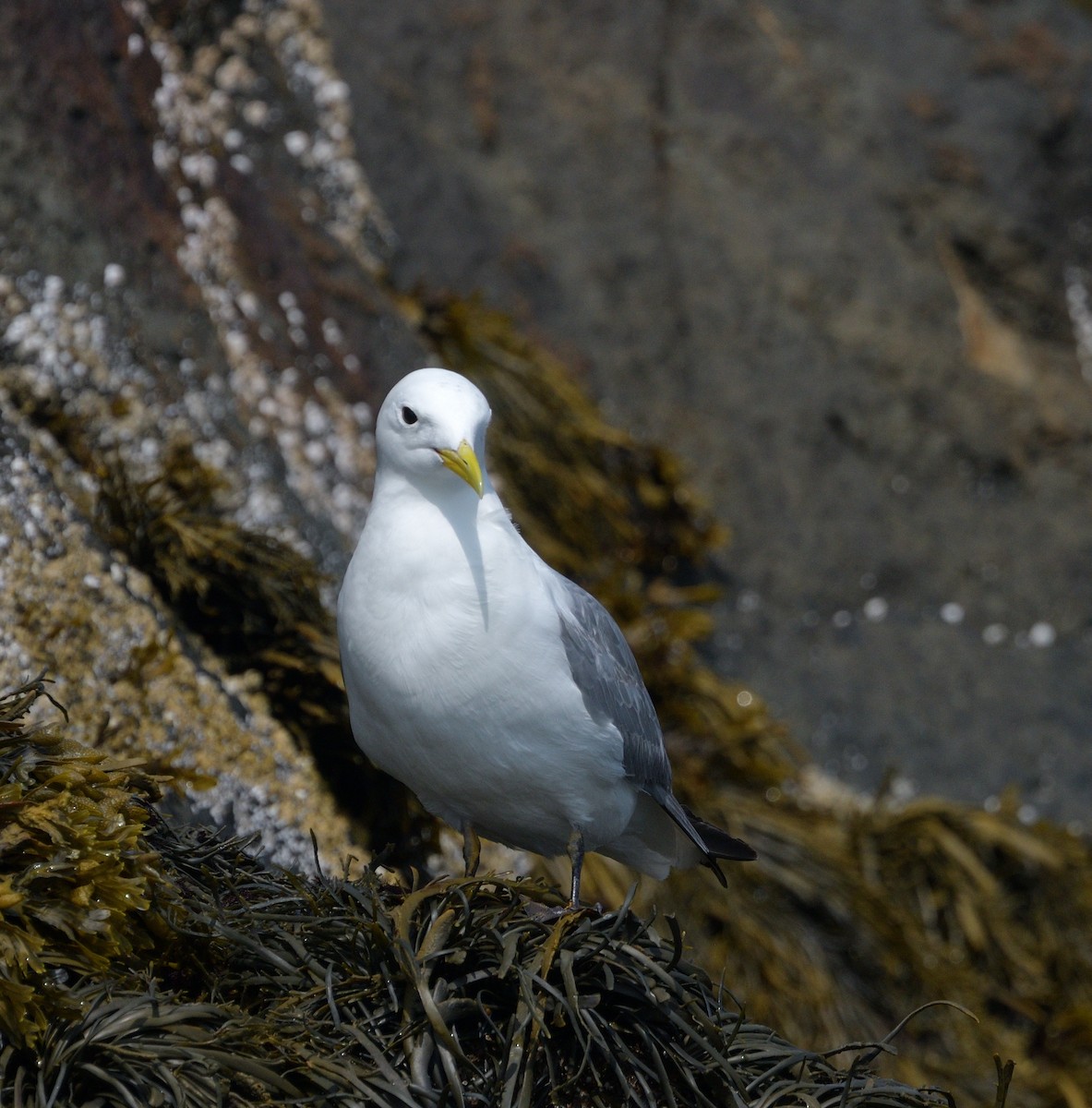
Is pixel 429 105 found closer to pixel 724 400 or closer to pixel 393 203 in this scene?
pixel 393 203

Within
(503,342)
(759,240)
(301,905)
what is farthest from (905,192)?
(301,905)

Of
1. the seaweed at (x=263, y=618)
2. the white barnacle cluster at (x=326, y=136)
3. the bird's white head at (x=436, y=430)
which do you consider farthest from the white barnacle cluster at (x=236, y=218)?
the bird's white head at (x=436, y=430)

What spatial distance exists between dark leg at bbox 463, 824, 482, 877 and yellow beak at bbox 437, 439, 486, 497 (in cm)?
75

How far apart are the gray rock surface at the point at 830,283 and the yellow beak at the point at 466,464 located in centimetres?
344

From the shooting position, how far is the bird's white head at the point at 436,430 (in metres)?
2.66

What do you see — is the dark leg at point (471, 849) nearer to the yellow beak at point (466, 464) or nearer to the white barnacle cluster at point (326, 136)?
the yellow beak at point (466, 464)

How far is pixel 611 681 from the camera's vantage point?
113 inches

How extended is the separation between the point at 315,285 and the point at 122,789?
3.00 m

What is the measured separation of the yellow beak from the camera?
2.59 meters

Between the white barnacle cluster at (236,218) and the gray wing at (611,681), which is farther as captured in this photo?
the white barnacle cluster at (236,218)

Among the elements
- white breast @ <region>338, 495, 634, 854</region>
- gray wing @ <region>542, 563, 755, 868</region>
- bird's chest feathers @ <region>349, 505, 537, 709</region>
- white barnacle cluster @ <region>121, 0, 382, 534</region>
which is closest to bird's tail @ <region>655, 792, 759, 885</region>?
gray wing @ <region>542, 563, 755, 868</region>

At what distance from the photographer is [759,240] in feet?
21.7

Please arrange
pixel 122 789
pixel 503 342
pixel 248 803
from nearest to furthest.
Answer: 1. pixel 122 789
2. pixel 248 803
3. pixel 503 342

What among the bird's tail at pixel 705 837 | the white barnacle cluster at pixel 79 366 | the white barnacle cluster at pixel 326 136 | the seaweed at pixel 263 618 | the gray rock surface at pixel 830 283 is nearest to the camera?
the bird's tail at pixel 705 837
